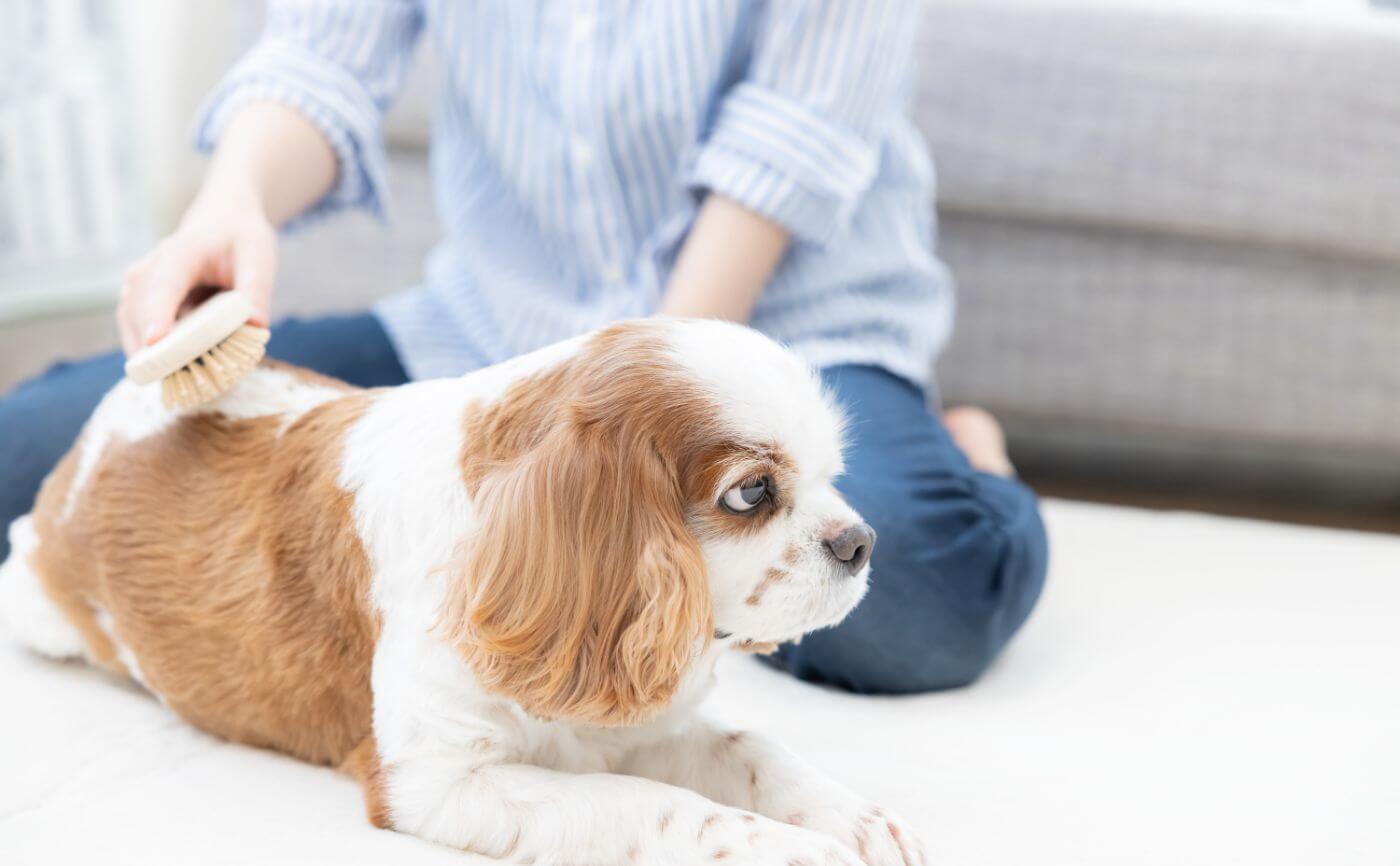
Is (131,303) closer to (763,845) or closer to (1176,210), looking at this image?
(763,845)

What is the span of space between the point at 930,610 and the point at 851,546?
420 mm

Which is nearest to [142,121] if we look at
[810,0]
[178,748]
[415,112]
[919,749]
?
[415,112]

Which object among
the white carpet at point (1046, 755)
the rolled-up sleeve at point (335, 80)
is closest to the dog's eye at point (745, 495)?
the white carpet at point (1046, 755)

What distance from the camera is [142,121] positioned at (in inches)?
116

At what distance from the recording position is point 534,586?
0.84 m

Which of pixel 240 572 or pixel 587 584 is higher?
pixel 587 584

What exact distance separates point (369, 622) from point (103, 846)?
25 cm

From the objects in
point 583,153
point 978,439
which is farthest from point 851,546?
point 978,439


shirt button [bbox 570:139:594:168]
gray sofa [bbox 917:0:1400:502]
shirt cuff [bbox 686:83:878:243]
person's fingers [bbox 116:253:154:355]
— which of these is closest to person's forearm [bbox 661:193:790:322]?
shirt cuff [bbox 686:83:878:243]

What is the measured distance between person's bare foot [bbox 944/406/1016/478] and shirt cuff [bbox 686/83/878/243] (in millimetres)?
467

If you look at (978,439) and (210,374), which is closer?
(210,374)

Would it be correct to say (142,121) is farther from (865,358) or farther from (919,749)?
(919,749)

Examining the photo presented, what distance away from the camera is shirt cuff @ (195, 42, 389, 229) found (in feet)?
4.91

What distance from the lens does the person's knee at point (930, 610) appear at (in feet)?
4.28
